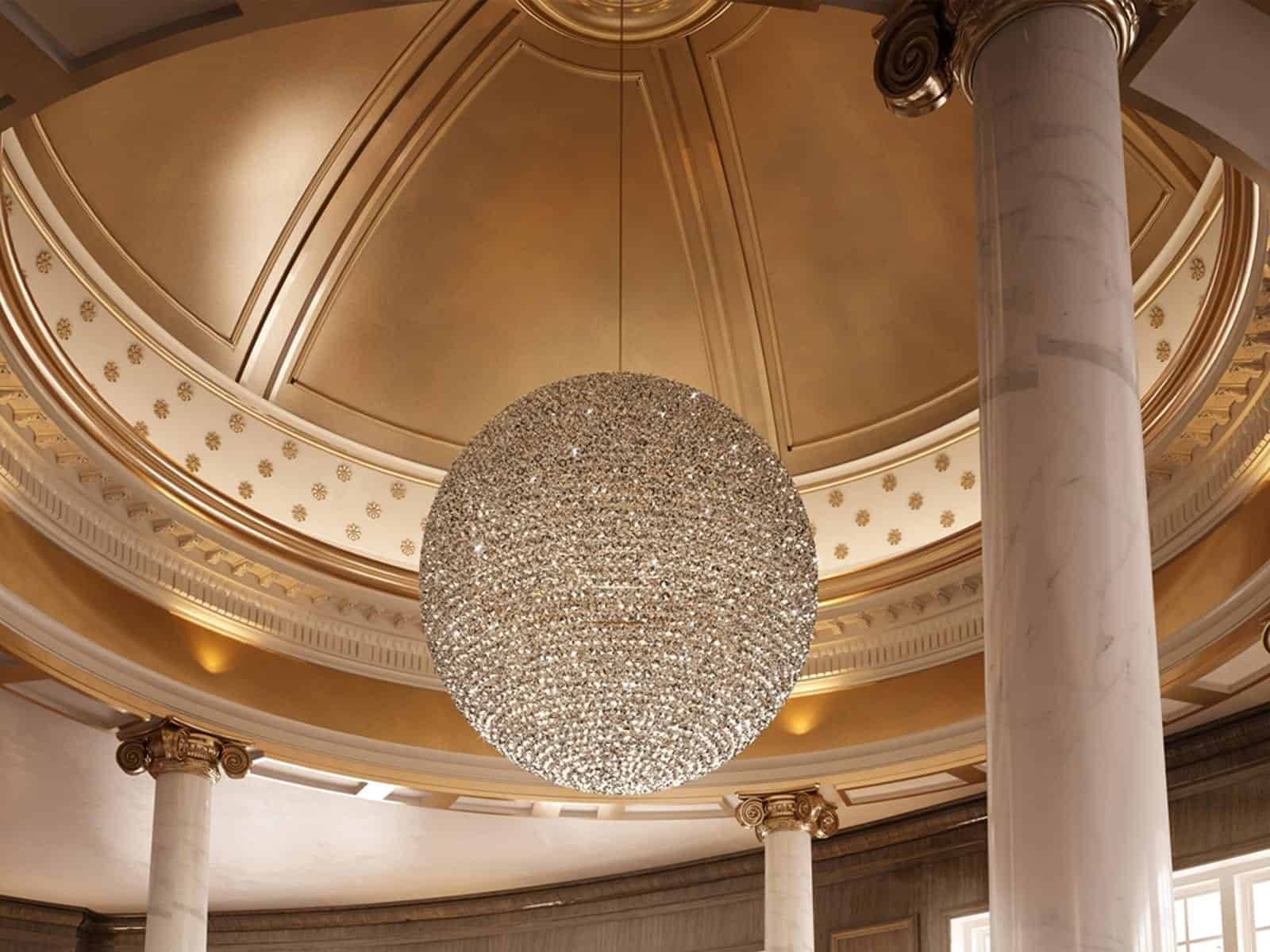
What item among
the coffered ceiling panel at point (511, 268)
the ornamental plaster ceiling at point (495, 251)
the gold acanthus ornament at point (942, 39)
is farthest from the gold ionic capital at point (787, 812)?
the gold acanthus ornament at point (942, 39)

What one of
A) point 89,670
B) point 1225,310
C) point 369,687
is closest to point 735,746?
point 1225,310

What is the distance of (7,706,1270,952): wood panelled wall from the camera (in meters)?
9.70

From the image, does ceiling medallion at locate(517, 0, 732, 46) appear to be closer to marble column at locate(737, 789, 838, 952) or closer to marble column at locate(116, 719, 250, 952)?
marble column at locate(116, 719, 250, 952)

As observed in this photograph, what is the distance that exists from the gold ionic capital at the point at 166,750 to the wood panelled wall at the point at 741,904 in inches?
170

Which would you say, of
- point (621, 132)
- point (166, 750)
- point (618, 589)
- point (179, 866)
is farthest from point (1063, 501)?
point (166, 750)

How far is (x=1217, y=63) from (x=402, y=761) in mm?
7174

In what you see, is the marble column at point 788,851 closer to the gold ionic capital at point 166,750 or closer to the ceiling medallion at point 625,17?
the gold ionic capital at point 166,750

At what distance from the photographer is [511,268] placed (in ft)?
34.3

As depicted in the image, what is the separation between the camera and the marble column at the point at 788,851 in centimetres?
1012

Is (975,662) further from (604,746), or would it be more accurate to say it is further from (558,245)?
(604,746)

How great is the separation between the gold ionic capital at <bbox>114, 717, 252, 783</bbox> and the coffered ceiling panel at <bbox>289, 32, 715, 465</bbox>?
7.47 ft

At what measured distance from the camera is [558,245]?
10.3m

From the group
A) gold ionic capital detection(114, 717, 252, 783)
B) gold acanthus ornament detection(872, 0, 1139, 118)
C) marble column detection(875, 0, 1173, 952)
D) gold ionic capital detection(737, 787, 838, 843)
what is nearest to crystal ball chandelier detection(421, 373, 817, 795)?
gold acanthus ornament detection(872, 0, 1139, 118)

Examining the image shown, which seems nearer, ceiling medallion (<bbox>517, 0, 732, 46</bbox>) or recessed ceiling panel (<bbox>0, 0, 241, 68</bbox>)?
recessed ceiling panel (<bbox>0, 0, 241, 68</bbox>)
